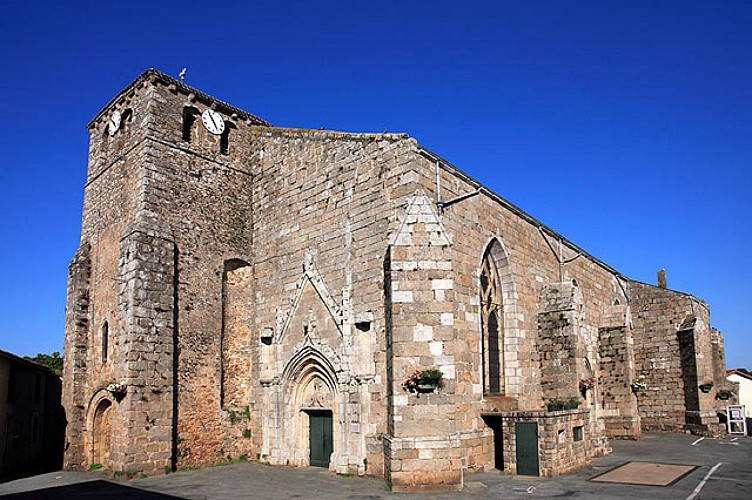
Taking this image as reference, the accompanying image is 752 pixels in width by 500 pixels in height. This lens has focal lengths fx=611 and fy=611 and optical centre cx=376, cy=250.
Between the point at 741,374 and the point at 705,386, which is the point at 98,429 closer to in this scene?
the point at 705,386

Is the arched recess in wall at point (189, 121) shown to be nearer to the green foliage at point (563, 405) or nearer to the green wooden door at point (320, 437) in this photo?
the green wooden door at point (320, 437)

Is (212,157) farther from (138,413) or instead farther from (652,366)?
(652,366)

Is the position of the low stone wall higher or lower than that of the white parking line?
higher

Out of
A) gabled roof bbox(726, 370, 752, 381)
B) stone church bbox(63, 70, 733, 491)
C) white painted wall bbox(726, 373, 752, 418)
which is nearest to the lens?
stone church bbox(63, 70, 733, 491)

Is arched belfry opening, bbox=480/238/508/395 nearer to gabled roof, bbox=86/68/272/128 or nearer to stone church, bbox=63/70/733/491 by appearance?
stone church, bbox=63/70/733/491

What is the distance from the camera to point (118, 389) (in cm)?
1438

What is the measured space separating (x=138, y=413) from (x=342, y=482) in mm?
5210

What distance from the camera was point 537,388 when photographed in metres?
17.2

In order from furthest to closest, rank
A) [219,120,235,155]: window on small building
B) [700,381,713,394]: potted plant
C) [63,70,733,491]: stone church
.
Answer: [700,381,713,394]: potted plant, [219,120,235,155]: window on small building, [63,70,733,491]: stone church

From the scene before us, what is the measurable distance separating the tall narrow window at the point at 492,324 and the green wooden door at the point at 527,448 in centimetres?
198

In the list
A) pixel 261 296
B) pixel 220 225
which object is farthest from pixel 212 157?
pixel 261 296

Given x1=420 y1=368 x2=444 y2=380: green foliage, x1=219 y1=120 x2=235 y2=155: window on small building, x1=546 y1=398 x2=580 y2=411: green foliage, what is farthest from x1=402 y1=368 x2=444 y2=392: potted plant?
x1=219 y1=120 x2=235 y2=155: window on small building

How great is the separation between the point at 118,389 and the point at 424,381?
7.48m

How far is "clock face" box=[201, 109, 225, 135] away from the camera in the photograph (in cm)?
1802
